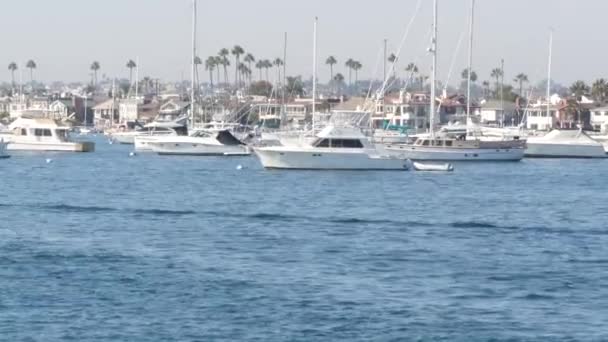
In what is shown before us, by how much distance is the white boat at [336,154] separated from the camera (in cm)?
7212

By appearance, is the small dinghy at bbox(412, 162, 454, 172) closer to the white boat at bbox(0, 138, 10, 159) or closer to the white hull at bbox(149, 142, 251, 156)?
the white hull at bbox(149, 142, 251, 156)

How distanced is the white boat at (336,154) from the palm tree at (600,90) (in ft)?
341

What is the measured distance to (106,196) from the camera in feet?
193

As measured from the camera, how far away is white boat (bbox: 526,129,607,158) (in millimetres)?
99875

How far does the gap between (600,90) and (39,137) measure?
92329 mm

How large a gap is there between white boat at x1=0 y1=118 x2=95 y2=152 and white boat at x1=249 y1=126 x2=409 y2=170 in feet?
92.3

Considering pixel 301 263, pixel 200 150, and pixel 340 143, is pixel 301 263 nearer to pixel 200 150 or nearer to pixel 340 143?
pixel 340 143

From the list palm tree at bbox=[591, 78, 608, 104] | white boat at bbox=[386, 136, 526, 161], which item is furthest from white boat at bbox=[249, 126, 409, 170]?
palm tree at bbox=[591, 78, 608, 104]

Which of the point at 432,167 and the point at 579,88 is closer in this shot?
the point at 432,167

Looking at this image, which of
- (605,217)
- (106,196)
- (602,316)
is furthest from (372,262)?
(106,196)

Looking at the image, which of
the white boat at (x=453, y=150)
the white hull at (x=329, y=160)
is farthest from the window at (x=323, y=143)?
the white boat at (x=453, y=150)

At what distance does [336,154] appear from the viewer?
7200 cm

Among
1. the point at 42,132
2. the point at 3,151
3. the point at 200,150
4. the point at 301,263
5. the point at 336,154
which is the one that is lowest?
the point at 301,263

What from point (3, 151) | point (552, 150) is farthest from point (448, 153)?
point (3, 151)
